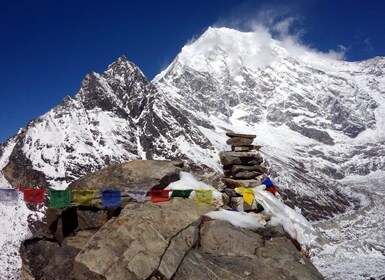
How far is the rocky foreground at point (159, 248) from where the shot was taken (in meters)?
15.9

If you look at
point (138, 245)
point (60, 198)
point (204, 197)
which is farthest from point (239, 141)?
point (60, 198)

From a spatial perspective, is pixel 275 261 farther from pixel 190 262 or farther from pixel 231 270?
Result: pixel 190 262

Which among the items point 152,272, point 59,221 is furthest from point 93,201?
point 152,272

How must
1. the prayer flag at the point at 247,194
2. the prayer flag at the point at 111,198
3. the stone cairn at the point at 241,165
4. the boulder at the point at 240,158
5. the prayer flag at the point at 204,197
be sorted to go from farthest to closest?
the boulder at the point at 240,158
the stone cairn at the point at 241,165
the prayer flag at the point at 204,197
the prayer flag at the point at 247,194
the prayer flag at the point at 111,198

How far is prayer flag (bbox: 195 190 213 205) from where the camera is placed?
69.5ft

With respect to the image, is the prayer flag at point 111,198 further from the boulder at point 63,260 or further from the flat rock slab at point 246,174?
the flat rock slab at point 246,174

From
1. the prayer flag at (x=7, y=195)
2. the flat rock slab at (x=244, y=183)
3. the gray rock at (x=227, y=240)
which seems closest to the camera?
the gray rock at (x=227, y=240)

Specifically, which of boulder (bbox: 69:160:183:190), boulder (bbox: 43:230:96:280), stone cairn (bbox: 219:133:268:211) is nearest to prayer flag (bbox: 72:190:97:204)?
boulder (bbox: 69:160:183:190)

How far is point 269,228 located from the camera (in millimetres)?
19156

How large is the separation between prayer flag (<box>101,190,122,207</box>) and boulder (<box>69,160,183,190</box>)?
1186 mm

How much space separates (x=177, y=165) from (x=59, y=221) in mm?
7349

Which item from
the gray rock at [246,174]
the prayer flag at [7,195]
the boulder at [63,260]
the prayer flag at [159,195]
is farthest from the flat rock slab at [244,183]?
the prayer flag at [7,195]

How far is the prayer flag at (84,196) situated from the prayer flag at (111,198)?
936 mm

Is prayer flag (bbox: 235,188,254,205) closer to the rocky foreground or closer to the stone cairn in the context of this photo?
the stone cairn
